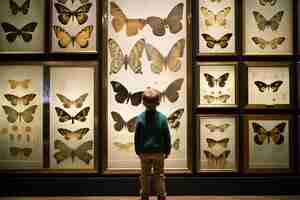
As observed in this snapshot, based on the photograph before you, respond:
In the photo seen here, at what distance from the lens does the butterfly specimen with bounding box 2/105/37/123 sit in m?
7.15

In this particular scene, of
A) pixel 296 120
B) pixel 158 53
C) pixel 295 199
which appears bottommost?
pixel 295 199

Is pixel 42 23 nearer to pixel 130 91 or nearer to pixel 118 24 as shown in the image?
pixel 118 24

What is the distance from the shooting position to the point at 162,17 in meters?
7.18

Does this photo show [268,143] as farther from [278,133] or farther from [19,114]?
[19,114]

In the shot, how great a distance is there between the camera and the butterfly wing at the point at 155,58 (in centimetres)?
716

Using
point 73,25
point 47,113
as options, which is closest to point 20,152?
point 47,113

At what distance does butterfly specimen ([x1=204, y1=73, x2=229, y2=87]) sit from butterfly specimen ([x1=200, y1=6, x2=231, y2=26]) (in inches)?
32.5

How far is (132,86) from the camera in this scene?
7.16 m

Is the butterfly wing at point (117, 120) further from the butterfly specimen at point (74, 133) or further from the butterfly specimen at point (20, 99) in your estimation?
the butterfly specimen at point (20, 99)

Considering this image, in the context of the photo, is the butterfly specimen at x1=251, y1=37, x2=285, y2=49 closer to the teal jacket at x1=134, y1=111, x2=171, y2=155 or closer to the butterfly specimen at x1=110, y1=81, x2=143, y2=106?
the butterfly specimen at x1=110, y1=81, x2=143, y2=106

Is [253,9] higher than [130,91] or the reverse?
higher

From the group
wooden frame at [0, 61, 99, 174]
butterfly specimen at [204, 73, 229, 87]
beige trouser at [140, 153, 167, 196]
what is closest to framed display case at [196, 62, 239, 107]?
butterfly specimen at [204, 73, 229, 87]

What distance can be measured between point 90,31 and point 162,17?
45.9 inches

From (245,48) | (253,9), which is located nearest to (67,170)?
(245,48)
